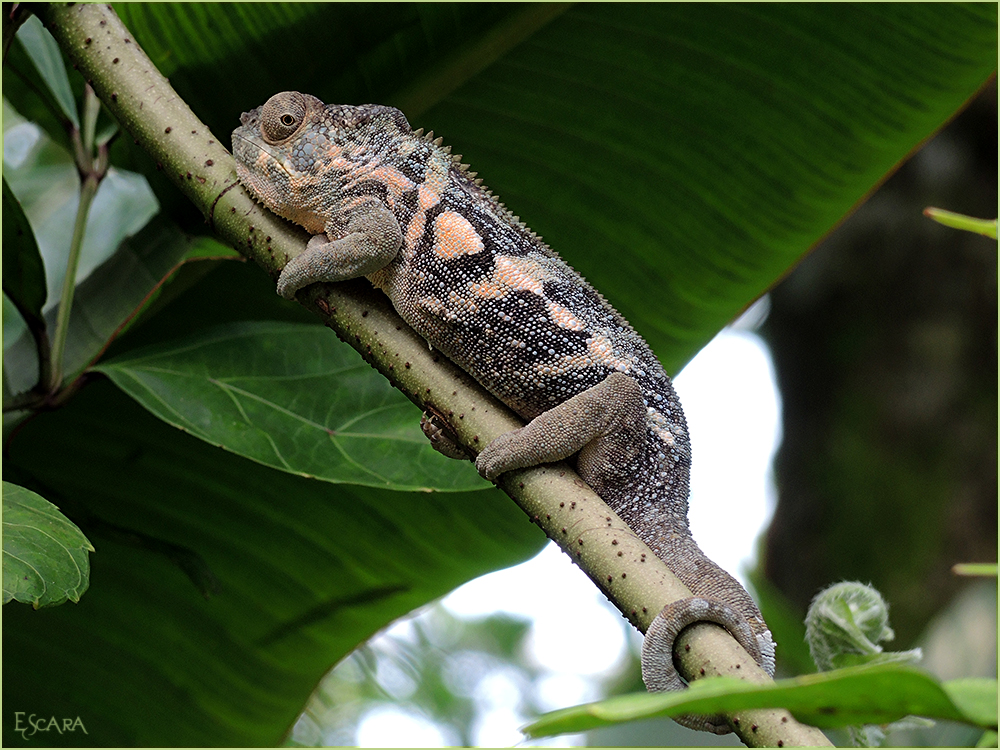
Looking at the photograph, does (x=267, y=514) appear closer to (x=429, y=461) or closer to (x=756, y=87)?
(x=429, y=461)

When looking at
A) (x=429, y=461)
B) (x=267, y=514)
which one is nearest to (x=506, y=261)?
(x=429, y=461)

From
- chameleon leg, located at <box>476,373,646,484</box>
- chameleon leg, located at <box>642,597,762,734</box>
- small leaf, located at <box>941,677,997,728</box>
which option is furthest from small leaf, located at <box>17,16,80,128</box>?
small leaf, located at <box>941,677,997,728</box>

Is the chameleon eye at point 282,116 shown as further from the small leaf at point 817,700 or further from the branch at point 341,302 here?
the small leaf at point 817,700

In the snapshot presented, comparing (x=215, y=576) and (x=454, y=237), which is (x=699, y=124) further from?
(x=215, y=576)

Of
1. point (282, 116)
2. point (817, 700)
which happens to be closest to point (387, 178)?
point (282, 116)

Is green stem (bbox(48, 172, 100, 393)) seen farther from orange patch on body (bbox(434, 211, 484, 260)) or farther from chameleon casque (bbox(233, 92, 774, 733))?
orange patch on body (bbox(434, 211, 484, 260))

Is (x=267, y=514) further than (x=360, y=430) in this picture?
Yes
